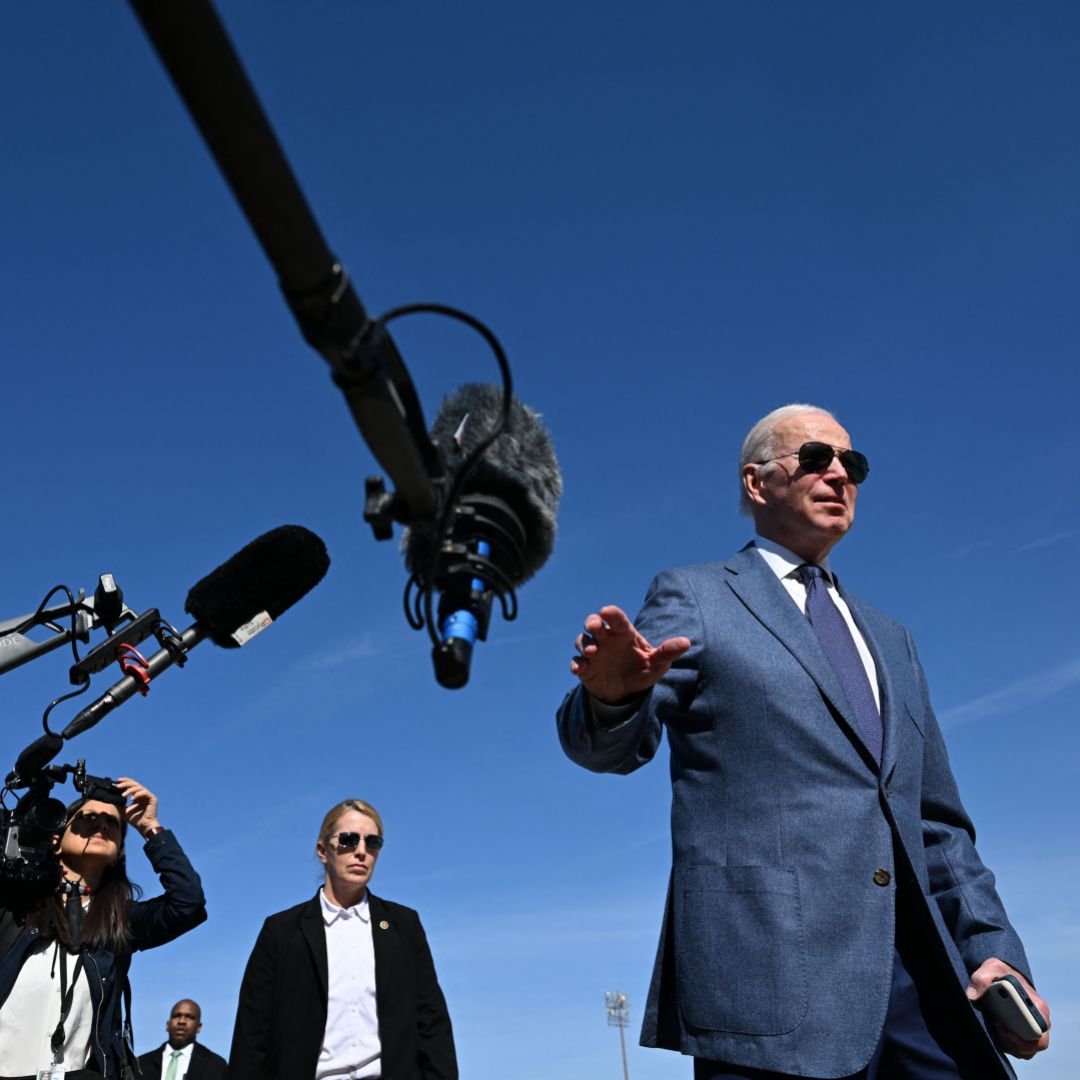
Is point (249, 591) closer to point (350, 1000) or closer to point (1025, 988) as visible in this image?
point (1025, 988)

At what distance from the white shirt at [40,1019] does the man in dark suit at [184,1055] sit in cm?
606

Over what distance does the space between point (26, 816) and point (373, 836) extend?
2.34 metres

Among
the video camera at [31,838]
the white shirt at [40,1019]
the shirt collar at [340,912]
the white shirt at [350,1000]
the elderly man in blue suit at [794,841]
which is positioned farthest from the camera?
the shirt collar at [340,912]

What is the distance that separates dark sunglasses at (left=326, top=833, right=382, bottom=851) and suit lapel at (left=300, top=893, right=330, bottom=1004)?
1.05ft

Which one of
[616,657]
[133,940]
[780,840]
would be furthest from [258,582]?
[133,940]

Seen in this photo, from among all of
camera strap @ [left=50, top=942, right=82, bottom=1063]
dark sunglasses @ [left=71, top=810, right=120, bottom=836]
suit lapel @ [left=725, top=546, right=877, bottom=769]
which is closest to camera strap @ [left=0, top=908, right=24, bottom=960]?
camera strap @ [left=50, top=942, right=82, bottom=1063]

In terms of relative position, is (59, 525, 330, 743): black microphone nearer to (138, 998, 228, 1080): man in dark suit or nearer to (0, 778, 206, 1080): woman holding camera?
(0, 778, 206, 1080): woman holding camera

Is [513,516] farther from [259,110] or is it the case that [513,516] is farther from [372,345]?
[259,110]

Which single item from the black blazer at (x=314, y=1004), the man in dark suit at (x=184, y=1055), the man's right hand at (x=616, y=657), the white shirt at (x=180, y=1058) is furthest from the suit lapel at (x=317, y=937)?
the white shirt at (x=180, y=1058)

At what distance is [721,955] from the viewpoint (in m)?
3.18

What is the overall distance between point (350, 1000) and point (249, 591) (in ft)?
9.29

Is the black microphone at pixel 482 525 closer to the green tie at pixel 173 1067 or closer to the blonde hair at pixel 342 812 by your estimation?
the blonde hair at pixel 342 812

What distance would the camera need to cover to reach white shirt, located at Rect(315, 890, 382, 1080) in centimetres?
581

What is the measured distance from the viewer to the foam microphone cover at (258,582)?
4.09 meters
